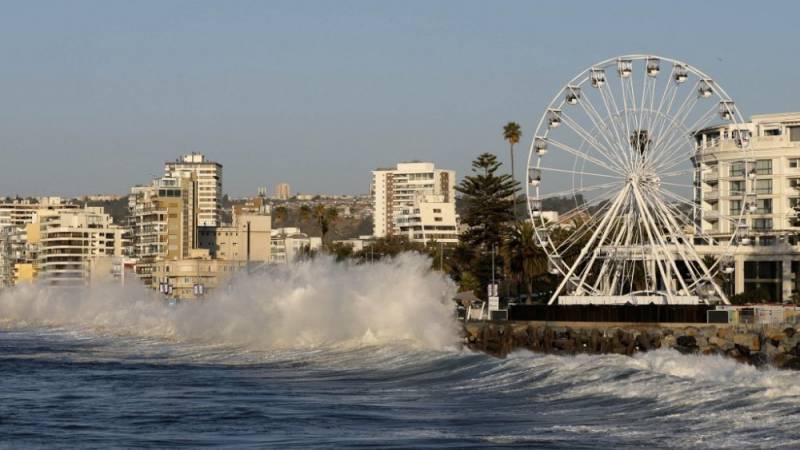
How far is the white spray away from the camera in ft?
183

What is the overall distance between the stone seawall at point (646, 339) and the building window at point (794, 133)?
1995 inches

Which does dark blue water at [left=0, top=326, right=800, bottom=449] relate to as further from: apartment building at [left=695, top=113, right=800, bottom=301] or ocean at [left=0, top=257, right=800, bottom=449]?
apartment building at [left=695, top=113, right=800, bottom=301]

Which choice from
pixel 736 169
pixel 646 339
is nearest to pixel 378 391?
pixel 646 339

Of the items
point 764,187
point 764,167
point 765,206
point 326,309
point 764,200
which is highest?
point 764,167

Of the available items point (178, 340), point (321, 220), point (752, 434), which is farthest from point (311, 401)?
point (321, 220)

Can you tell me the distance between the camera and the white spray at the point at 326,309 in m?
55.7

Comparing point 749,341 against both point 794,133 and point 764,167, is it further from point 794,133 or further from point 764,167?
point 794,133

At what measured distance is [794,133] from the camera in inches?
4072

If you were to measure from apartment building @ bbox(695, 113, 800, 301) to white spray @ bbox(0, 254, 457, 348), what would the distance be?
31277 mm

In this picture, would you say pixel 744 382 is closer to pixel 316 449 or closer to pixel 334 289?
pixel 316 449

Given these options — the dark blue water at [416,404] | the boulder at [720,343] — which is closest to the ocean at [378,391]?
the dark blue water at [416,404]

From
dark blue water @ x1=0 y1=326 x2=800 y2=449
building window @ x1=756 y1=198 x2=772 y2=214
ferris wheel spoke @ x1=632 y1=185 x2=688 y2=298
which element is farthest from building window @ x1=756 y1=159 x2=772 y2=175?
dark blue water @ x1=0 y1=326 x2=800 y2=449

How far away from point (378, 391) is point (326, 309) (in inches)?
1036

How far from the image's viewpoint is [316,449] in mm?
23359
